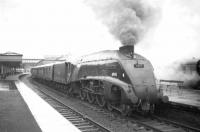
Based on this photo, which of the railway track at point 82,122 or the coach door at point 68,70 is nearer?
the railway track at point 82,122

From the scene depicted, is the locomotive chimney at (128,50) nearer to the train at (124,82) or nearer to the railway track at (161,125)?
the train at (124,82)

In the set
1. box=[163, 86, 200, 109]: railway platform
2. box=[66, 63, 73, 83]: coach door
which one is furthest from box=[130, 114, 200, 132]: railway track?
box=[66, 63, 73, 83]: coach door

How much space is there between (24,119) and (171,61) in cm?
1088

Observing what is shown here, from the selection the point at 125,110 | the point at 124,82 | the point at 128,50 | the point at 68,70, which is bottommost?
the point at 125,110

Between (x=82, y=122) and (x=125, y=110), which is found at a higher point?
(x=125, y=110)

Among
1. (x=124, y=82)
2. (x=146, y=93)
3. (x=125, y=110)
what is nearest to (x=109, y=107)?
(x=125, y=110)

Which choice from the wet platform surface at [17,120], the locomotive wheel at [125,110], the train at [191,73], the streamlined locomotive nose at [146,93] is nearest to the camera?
the wet platform surface at [17,120]

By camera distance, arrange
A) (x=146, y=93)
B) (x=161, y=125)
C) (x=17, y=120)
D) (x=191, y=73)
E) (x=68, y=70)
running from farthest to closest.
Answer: (x=68, y=70) < (x=191, y=73) < (x=146, y=93) < (x=161, y=125) < (x=17, y=120)

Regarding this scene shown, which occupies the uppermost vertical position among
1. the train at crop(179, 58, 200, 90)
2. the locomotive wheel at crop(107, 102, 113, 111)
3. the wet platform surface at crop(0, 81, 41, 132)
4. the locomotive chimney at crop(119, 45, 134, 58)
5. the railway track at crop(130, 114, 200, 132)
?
the locomotive chimney at crop(119, 45, 134, 58)

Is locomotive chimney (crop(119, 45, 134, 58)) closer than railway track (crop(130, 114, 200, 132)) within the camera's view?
No

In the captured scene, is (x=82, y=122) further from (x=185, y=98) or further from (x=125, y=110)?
(x=185, y=98)

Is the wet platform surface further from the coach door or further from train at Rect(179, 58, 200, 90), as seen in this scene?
train at Rect(179, 58, 200, 90)

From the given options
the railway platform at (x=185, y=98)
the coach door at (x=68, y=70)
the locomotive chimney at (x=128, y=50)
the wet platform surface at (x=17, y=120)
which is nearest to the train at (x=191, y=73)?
the railway platform at (x=185, y=98)

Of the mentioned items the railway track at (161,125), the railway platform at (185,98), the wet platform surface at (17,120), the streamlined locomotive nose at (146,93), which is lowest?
the railway track at (161,125)
